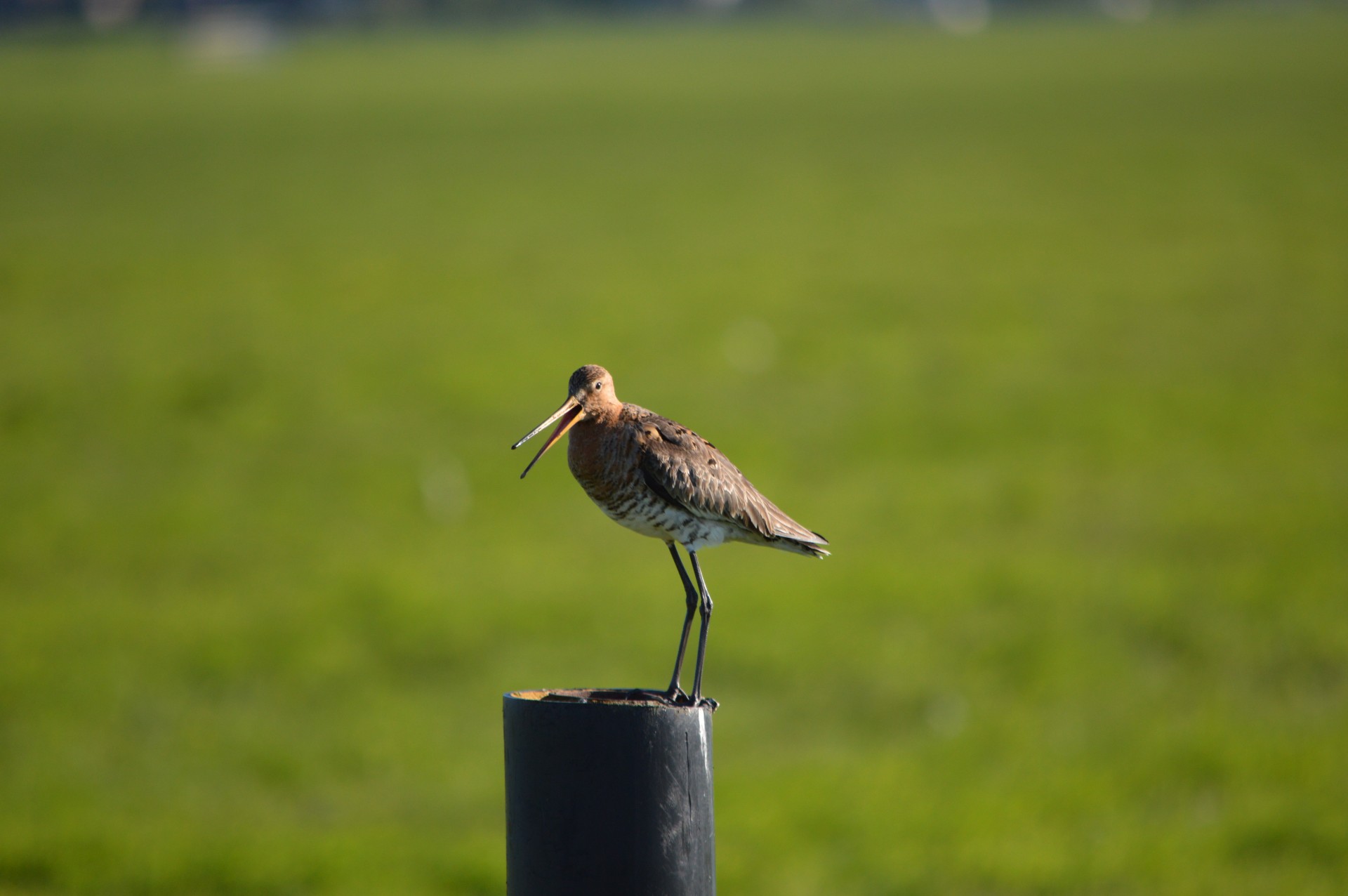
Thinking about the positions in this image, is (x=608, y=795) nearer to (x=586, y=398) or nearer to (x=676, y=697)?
(x=676, y=697)

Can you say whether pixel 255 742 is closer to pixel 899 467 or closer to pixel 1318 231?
pixel 899 467

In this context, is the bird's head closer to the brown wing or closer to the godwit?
the godwit

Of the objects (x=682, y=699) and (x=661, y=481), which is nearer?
(x=661, y=481)

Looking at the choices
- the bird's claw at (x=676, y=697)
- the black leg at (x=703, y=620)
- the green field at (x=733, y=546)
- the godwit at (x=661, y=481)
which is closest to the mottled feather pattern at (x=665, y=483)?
the godwit at (x=661, y=481)

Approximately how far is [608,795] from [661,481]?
1.17 m

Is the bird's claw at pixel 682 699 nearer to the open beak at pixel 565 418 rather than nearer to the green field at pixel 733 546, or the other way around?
the open beak at pixel 565 418

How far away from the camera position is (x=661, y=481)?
5266mm

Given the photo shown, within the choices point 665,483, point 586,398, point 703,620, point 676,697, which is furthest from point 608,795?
point 586,398

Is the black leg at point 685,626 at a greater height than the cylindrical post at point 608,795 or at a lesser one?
greater

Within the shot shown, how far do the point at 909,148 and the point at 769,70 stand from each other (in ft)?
96.1

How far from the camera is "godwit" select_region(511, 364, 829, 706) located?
16.7 feet

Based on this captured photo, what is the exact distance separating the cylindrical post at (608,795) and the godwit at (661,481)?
0.59m

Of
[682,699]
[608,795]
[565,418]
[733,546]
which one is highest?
[733,546]

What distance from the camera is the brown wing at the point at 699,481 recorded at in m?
5.28
